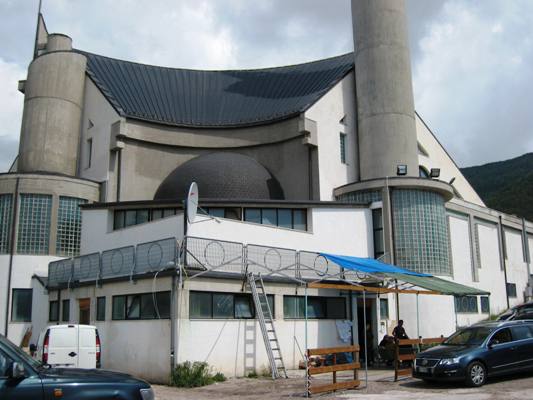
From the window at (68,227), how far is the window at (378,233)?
15547mm

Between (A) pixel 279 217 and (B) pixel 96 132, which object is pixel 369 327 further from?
(B) pixel 96 132

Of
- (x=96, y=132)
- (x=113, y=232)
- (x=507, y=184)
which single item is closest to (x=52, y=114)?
(x=96, y=132)

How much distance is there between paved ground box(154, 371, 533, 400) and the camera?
13812 millimetres

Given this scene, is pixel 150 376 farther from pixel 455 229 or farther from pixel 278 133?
pixel 455 229

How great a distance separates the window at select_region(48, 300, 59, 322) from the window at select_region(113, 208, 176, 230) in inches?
Answer: 181

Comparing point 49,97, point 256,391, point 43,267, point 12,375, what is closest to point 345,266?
point 256,391

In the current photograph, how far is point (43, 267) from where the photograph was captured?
29734mm

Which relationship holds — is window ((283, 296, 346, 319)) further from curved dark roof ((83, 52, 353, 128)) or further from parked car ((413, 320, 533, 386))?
curved dark roof ((83, 52, 353, 128))

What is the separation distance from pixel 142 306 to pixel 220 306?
→ 265 centimetres

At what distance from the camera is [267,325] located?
66.1 feet

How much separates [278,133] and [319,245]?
10.8 m

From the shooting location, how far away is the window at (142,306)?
18.8 m

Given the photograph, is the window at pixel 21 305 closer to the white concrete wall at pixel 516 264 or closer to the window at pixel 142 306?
the window at pixel 142 306

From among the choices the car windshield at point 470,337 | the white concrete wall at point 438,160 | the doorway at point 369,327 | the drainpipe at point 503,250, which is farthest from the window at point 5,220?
the drainpipe at point 503,250
